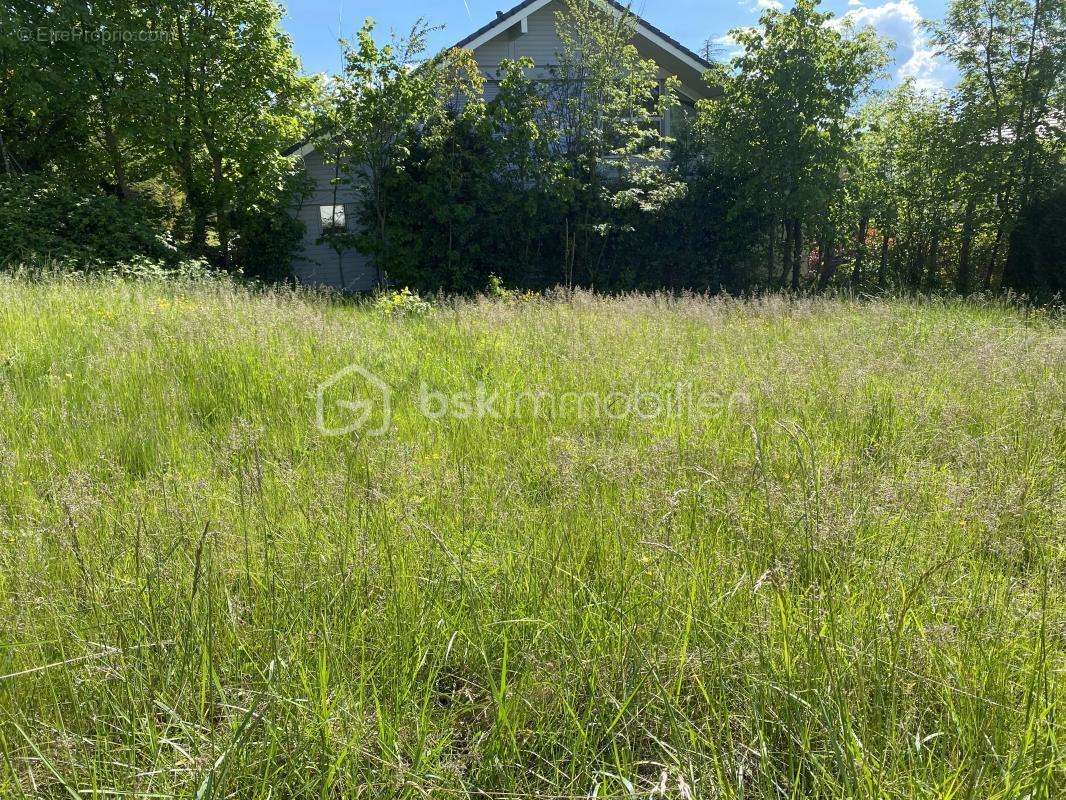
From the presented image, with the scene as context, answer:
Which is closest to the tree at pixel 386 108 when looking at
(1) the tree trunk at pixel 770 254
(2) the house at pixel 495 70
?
(2) the house at pixel 495 70

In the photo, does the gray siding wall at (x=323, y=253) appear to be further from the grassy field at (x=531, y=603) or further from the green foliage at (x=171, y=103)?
the grassy field at (x=531, y=603)

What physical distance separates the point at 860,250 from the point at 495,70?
441 inches

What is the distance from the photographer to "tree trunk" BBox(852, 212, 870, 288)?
55.0 feet

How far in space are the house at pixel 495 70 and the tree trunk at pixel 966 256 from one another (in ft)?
24.5

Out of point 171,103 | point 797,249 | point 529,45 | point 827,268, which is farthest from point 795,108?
point 171,103

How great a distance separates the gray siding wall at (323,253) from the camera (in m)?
17.0

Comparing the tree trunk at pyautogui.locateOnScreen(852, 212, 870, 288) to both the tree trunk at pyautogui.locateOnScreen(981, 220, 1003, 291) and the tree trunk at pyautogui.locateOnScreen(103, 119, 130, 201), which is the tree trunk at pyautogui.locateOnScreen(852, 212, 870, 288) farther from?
the tree trunk at pyautogui.locateOnScreen(103, 119, 130, 201)

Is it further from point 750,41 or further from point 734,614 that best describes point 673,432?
point 750,41

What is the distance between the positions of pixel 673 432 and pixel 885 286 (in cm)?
1602

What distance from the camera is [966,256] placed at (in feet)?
49.8

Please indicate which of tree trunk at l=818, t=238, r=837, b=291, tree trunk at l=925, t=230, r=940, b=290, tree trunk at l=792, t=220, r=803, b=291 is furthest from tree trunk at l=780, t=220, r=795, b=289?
tree trunk at l=925, t=230, r=940, b=290

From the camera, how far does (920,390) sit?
167 inches

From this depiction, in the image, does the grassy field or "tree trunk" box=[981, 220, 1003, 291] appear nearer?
the grassy field

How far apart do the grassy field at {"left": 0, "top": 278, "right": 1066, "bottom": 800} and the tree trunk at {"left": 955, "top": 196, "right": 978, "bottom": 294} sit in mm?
13820
